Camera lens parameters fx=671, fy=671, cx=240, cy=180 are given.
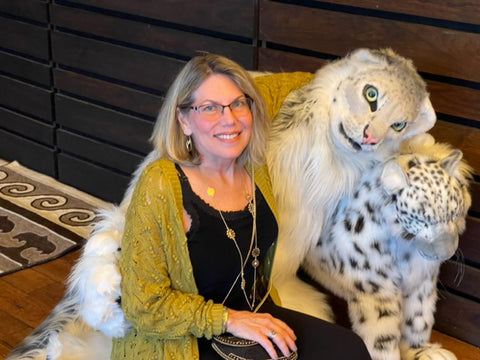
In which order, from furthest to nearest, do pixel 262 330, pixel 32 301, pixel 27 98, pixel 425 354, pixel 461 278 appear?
pixel 27 98
pixel 32 301
pixel 461 278
pixel 425 354
pixel 262 330

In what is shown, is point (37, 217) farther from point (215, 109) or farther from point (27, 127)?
point (215, 109)

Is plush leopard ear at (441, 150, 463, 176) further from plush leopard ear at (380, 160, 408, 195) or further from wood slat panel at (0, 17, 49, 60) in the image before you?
wood slat panel at (0, 17, 49, 60)

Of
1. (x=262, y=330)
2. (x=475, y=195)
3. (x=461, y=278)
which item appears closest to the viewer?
(x=262, y=330)

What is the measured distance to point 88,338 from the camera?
180 cm

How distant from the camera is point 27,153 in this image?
3557 millimetres

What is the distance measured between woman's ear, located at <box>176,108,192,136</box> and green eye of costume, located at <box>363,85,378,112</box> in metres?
0.45

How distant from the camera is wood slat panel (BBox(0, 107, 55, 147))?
3.43m

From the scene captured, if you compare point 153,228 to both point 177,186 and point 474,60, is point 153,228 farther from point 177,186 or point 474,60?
point 474,60

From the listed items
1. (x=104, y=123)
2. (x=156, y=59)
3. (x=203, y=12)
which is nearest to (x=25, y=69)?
(x=104, y=123)

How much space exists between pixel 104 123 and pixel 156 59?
501 mm

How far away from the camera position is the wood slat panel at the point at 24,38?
3.24m

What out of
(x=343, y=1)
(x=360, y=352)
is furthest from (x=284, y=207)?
(x=343, y=1)

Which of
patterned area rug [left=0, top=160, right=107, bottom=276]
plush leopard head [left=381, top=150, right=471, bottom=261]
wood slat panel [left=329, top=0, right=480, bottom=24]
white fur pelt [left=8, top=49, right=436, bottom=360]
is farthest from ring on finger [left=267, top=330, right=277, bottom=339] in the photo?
patterned area rug [left=0, top=160, right=107, bottom=276]

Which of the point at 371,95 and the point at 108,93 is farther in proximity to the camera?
the point at 108,93
